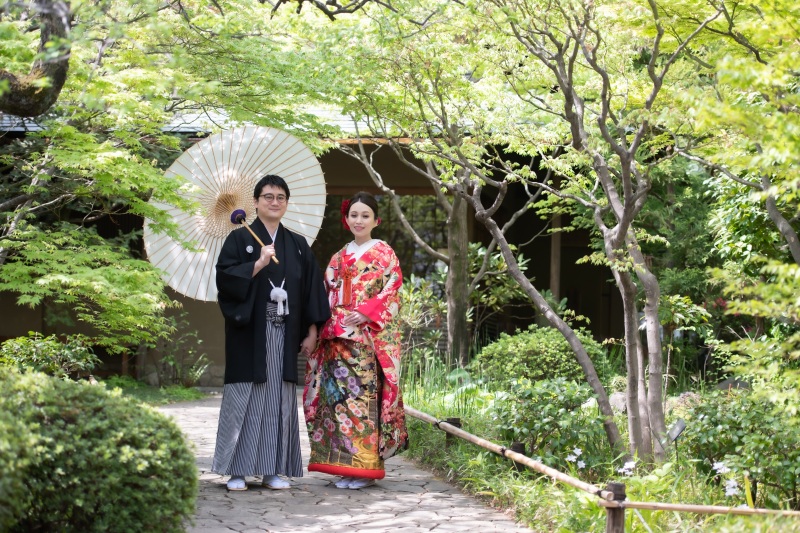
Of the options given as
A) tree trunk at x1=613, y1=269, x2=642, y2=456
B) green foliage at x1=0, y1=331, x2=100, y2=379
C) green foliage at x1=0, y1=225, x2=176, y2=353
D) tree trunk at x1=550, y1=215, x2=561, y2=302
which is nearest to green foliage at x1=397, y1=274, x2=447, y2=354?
tree trunk at x1=550, y1=215, x2=561, y2=302

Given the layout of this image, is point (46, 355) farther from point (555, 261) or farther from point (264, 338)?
point (555, 261)

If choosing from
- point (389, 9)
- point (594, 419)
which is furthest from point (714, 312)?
point (389, 9)

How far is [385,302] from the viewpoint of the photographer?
6293mm

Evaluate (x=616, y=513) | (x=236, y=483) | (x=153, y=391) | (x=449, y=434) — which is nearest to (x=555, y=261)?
(x=153, y=391)

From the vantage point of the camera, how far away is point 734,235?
8297mm

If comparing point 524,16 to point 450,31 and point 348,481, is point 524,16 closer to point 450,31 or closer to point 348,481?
point 450,31

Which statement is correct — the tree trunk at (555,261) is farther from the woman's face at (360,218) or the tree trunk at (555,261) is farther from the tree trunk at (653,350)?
the tree trunk at (653,350)

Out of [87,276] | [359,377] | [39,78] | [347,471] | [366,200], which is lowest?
[347,471]

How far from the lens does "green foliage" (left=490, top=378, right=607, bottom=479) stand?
593cm

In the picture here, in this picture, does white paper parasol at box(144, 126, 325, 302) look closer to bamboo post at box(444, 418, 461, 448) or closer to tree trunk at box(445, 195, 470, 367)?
bamboo post at box(444, 418, 461, 448)

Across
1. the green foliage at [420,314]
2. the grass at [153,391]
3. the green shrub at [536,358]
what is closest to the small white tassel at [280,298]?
the green shrub at [536,358]

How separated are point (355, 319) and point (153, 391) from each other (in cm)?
646

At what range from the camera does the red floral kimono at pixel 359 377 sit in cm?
619

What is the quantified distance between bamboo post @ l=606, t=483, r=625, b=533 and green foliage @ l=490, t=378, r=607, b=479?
5.01 ft
